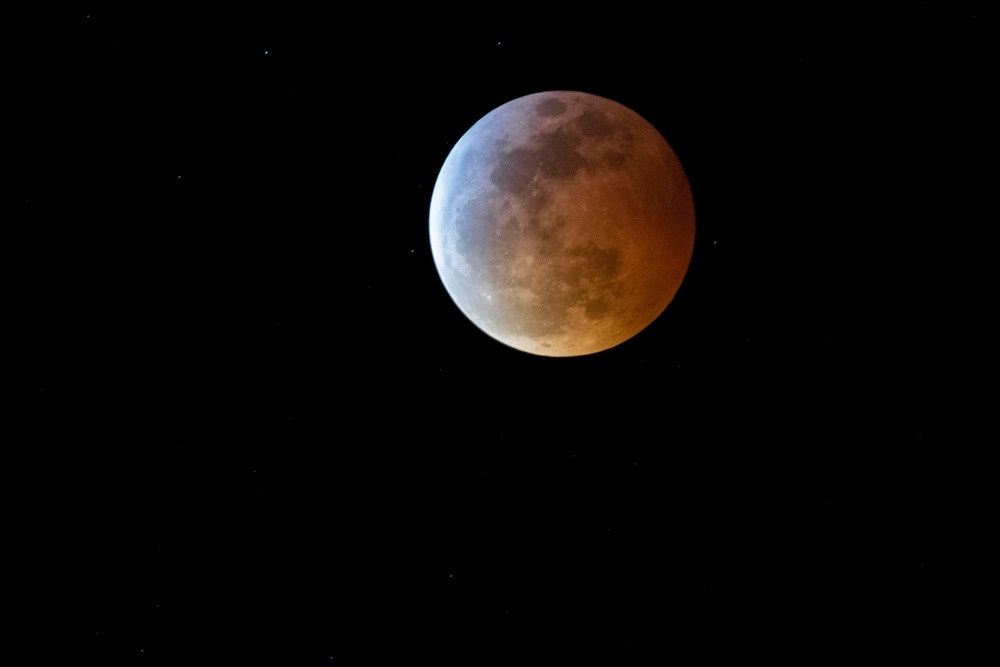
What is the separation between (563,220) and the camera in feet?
14.1

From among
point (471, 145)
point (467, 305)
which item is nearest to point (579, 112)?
point (471, 145)

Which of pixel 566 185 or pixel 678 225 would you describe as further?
pixel 678 225

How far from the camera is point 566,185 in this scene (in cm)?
431

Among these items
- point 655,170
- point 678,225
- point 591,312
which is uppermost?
point 655,170

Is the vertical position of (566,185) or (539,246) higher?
(566,185)

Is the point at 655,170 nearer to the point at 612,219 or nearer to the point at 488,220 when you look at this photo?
the point at 612,219

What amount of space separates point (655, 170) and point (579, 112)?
60cm

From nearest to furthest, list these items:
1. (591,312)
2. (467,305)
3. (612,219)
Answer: (612,219)
(591,312)
(467,305)

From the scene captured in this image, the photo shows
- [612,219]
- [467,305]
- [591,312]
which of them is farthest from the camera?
[467,305]

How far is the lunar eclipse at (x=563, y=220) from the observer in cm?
433

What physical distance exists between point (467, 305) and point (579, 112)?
4.66 feet

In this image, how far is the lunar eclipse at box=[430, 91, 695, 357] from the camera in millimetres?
4328

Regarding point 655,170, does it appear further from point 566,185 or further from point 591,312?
point 591,312

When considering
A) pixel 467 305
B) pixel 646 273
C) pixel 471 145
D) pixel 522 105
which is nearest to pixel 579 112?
pixel 522 105
